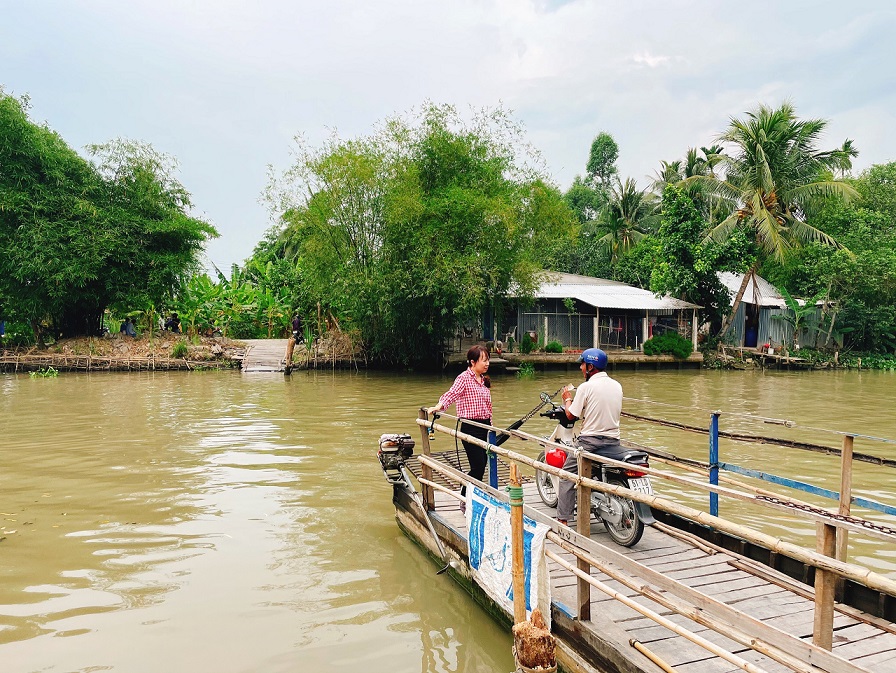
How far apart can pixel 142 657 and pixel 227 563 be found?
153 centimetres

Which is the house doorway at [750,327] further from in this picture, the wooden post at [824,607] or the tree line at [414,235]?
the wooden post at [824,607]

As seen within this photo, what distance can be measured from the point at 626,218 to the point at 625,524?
3294 centimetres

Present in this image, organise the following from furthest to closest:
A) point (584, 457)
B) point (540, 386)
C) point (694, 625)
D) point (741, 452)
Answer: point (540, 386)
point (741, 452)
point (584, 457)
point (694, 625)

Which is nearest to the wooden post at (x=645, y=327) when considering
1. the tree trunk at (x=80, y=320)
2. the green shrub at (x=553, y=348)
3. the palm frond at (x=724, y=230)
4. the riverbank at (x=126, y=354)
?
the palm frond at (x=724, y=230)

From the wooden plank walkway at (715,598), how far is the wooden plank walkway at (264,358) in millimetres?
20416

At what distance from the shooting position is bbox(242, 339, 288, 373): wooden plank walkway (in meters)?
24.2

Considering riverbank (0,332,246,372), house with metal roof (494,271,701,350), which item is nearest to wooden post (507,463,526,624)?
house with metal roof (494,271,701,350)

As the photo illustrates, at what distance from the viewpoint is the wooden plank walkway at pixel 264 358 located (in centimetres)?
2422

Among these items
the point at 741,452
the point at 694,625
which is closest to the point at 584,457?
the point at 694,625

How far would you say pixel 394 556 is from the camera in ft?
19.4

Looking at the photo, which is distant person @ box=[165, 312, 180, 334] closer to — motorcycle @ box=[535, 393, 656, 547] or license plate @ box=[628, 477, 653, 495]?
motorcycle @ box=[535, 393, 656, 547]

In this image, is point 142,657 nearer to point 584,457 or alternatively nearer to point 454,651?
point 454,651

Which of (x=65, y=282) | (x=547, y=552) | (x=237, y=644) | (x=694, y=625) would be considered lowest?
(x=237, y=644)

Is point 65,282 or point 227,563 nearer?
point 227,563
